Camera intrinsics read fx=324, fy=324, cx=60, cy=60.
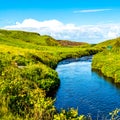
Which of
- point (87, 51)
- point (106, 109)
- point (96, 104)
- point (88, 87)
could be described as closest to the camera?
point (106, 109)

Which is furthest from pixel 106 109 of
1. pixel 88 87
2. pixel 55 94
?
pixel 88 87

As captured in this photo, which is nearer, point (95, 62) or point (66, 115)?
point (66, 115)

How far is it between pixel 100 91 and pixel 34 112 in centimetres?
2895

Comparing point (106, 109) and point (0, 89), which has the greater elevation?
point (0, 89)

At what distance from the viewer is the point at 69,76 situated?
203 feet

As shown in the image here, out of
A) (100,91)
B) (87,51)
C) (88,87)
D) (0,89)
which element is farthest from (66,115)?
(87,51)

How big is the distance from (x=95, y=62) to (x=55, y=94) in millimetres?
36213

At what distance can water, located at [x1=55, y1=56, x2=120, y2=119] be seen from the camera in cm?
3544

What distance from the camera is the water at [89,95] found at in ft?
116

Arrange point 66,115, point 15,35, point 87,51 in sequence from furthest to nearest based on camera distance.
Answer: point 15,35 → point 87,51 → point 66,115

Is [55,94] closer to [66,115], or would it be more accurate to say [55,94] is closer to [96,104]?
[96,104]

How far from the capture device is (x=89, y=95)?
4269cm

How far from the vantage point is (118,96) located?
1617 inches

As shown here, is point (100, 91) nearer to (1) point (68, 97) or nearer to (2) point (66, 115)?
(1) point (68, 97)
